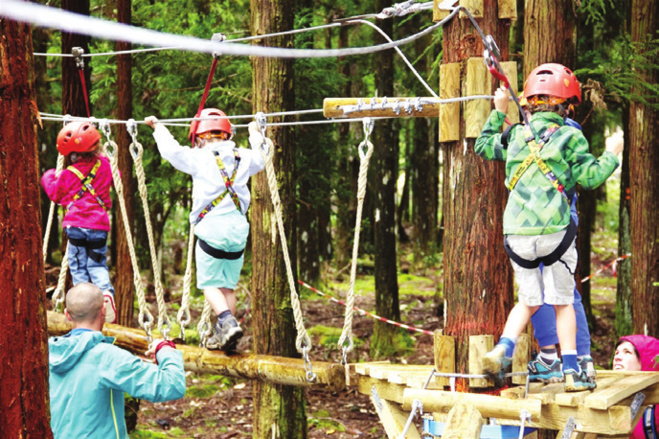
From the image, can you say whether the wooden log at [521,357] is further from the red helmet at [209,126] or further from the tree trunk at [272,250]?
the tree trunk at [272,250]

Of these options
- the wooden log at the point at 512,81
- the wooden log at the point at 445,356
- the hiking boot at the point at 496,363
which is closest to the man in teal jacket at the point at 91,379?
the wooden log at the point at 445,356

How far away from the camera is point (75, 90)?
7.61 m

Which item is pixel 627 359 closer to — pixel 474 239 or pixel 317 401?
pixel 474 239

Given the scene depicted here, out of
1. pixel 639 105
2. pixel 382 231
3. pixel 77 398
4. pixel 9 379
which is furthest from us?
pixel 382 231

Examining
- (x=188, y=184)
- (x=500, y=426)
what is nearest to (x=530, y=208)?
(x=500, y=426)

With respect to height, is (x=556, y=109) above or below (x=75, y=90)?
below

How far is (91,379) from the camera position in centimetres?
333

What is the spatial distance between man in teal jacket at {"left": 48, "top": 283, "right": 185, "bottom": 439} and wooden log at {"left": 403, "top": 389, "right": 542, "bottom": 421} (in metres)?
1.12

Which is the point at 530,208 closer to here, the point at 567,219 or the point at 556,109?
the point at 567,219

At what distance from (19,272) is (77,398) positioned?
2.72 feet

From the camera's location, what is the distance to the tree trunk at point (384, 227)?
10.3 m

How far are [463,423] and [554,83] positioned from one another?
1740 mm

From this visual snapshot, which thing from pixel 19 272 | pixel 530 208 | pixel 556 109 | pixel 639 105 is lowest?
pixel 19 272

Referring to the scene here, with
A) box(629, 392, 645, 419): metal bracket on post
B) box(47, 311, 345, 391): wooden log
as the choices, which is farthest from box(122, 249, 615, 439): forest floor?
box(629, 392, 645, 419): metal bracket on post
